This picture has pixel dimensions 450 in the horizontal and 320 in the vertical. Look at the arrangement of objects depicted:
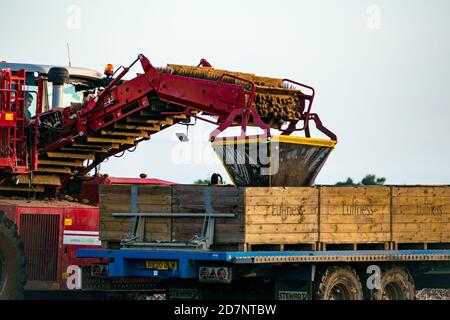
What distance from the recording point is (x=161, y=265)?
19.4m

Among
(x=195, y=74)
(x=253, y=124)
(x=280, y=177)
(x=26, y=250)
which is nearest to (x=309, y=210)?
(x=280, y=177)

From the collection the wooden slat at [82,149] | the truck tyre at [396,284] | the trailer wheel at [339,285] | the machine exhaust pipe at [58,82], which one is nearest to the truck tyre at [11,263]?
the wooden slat at [82,149]

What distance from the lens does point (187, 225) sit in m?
19.5

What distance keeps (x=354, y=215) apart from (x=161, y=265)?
125 inches

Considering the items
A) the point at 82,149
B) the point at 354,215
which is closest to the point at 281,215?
the point at 354,215

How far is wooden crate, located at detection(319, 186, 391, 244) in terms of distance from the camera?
19938 millimetres

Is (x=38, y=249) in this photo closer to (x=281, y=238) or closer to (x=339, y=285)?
(x=281, y=238)

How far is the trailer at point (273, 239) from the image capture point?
747 inches

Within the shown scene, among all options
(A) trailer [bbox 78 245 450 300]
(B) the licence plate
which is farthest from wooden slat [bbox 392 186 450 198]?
(B) the licence plate

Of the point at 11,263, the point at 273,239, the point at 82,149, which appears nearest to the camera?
the point at 273,239

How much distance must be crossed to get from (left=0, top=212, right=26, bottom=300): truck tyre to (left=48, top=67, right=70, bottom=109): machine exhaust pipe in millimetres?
2940

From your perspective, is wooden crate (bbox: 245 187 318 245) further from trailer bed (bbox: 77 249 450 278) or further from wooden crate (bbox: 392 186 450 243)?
Answer: wooden crate (bbox: 392 186 450 243)
